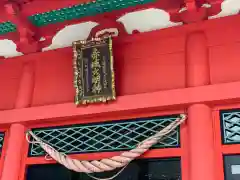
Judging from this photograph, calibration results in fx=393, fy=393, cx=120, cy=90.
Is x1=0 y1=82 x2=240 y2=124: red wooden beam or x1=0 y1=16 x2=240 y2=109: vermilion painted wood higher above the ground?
x1=0 y1=16 x2=240 y2=109: vermilion painted wood

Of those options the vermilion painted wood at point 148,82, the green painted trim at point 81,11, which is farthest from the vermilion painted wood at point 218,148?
the green painted trim at point 81,11

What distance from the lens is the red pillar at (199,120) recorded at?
2.53 meters

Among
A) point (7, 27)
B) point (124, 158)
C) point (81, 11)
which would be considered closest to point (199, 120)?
point (124, 158)

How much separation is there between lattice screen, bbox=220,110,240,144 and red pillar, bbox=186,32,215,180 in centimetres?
10

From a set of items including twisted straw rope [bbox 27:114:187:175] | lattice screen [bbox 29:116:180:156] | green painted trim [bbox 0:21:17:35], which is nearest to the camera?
twisted straw rope [bbox 27:114:187:175]

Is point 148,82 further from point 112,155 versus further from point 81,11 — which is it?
point 81,11

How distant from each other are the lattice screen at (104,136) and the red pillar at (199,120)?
179 millimetres

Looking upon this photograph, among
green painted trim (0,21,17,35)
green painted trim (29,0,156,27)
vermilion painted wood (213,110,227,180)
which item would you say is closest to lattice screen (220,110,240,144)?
vermilion painted wood (213,110,227,180)

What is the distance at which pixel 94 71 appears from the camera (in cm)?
306

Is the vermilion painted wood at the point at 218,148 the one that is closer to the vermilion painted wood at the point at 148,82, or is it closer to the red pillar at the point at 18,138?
the vermilion painted wood at the point at 148,82

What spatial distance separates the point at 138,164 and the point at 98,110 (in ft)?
1.67

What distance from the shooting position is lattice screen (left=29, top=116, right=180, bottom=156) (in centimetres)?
287

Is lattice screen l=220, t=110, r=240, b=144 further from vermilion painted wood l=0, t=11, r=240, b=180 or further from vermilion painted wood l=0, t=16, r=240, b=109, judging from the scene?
vermilion painted wood l=0, t=16, r=240, b=109

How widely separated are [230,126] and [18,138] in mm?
1676
